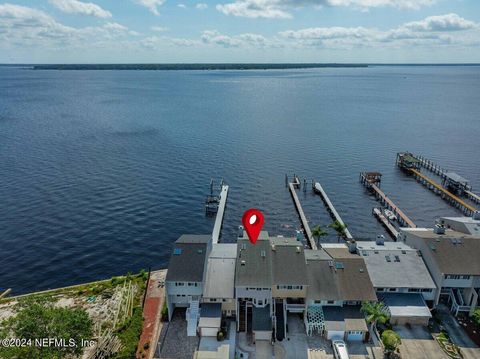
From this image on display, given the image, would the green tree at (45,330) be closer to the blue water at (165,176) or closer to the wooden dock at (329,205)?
the blue water at (165,176)

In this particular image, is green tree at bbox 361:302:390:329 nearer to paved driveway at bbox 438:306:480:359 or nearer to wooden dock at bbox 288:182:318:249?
paved driveway at bbox 438:306:480:359

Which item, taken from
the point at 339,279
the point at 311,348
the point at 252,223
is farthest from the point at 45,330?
the point at 339,279

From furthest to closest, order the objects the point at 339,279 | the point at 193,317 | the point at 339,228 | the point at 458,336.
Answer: the point at 339,228 < the point at 339,279 < the point at 193,317 < the point at 458,336

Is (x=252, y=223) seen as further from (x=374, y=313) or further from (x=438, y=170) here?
(x=438, y=170)

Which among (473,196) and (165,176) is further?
(165,176)

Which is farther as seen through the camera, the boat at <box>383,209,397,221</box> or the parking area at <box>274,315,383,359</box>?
the boat at <box>383,209,397,221</box>

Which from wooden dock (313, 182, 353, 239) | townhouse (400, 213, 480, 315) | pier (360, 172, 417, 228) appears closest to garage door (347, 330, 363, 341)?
townhouse (400, 213, 480, 315)
